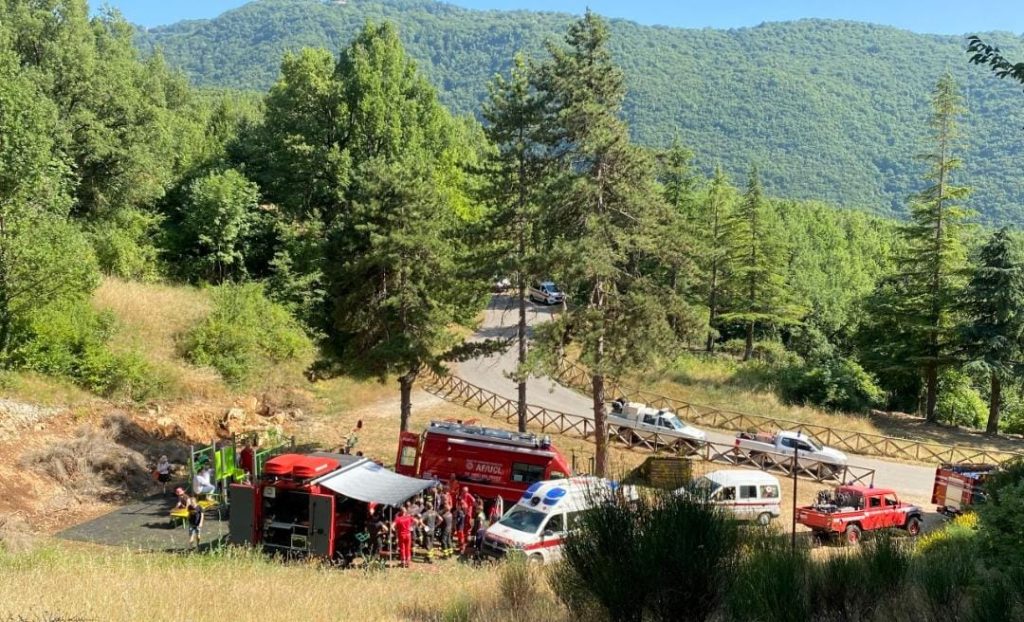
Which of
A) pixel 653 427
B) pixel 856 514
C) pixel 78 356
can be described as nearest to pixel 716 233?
pixel 653 427

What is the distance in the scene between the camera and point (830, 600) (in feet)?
27.2

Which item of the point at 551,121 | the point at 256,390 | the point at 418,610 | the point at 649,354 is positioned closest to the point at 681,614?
the point at 418,610

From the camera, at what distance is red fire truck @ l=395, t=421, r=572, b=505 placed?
70.4ft

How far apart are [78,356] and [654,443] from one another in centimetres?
2208

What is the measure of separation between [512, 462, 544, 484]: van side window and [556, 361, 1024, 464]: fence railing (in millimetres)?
9910

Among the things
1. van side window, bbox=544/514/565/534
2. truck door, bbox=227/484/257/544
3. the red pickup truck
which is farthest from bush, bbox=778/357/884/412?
truck door, bbox=227/484/257/544

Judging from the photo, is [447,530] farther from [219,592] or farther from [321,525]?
[219,592]

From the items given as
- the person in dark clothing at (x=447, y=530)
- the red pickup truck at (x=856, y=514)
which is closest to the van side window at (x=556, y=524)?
the person in dark clothing at (x=447, y=530)

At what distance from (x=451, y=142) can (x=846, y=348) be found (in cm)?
3220

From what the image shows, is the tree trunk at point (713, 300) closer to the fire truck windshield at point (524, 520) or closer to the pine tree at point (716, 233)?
the pine tree at point (716, 233)

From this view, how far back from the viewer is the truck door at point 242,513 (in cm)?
1658

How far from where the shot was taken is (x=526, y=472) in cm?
2156

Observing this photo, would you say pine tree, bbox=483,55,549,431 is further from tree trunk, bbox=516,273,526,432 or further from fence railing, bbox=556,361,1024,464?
fence railing, bbox=556,361,1024,464

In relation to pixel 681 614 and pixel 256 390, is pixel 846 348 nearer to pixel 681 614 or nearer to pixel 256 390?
pixel 256 390
